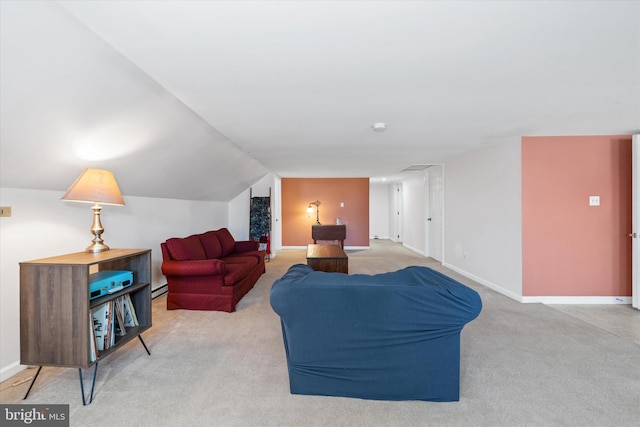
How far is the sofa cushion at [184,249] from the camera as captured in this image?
3.31 meters

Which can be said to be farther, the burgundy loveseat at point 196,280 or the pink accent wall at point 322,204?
the pink accent wall at point 322,204

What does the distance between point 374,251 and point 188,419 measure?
652 centimetres

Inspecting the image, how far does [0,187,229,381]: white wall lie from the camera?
1.99m

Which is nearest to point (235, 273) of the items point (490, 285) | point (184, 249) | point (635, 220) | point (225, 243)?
point (184, 249)

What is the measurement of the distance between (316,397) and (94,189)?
7.11ft

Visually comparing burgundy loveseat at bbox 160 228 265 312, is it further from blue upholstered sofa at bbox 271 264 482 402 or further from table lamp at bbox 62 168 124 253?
blue upholstered sofa at bbox 271 264 482 402

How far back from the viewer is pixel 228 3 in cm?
128

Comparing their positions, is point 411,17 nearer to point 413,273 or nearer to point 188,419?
point 413,273

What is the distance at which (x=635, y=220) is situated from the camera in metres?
3.29

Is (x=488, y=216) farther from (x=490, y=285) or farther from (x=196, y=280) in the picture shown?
(x=196, y=280)

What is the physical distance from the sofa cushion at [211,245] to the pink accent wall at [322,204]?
3682 mm

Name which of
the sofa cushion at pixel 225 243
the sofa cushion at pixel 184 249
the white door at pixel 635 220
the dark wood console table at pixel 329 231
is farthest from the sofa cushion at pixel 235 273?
the white door at pixel 635 220

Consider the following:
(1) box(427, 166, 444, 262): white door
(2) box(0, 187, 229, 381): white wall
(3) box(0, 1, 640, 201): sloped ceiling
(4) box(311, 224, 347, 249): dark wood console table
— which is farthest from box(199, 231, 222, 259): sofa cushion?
(1) box(427, 166, 444, 262): white door

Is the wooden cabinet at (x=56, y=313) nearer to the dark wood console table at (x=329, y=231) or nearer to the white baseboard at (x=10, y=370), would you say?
the white baseboard at (x=10, y=370)
